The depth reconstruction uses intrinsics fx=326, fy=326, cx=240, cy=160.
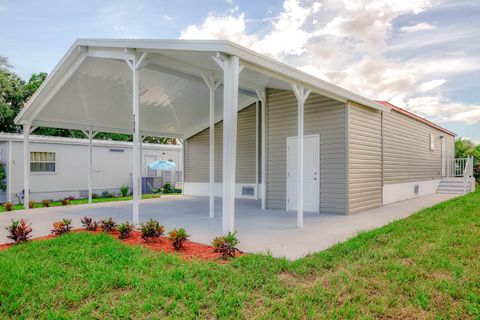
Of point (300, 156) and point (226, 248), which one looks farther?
point (300, 156)

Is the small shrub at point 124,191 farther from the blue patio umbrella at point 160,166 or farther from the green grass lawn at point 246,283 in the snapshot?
the green grass lawn at point 246,283

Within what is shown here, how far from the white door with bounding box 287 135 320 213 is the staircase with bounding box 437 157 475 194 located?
8.84 m

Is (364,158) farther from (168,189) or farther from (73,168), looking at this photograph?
(73,168)

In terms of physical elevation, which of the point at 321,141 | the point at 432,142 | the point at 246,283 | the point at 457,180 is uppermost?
the point at 432,142

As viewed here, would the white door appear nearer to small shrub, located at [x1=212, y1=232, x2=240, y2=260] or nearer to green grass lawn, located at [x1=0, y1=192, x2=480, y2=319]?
green grass lawn, located at [x1=0, y1=192, x2=480, y2=319]

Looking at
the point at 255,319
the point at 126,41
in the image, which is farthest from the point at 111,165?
the point at 255,319

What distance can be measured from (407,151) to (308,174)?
536 centimetres

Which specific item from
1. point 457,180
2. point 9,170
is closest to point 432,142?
point 457,180

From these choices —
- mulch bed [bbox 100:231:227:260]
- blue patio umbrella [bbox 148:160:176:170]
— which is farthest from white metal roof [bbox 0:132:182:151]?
mulch bed [bbox 100:231:227:260]

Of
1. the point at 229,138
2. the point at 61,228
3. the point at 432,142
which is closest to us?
the point at 229,138

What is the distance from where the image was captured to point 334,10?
29.2ft

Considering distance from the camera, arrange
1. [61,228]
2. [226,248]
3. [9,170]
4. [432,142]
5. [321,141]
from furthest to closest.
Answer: [432,142] → [9,170] → [321,141] → [61,228] → [226,248]

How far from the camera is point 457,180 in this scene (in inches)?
601

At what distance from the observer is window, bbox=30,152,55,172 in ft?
43.5
